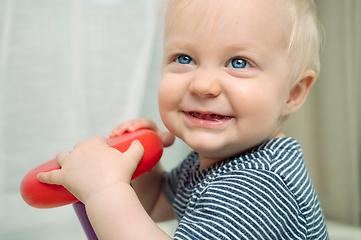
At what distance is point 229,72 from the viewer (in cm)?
60

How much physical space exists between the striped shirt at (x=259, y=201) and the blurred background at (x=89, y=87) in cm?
45

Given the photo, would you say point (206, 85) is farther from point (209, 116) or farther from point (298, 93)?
point (298, 93)

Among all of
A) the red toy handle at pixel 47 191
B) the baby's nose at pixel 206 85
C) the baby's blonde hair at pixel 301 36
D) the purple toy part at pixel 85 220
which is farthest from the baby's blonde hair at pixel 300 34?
the purple toy part at pixel 85 220

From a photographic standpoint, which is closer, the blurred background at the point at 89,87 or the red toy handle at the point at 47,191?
the red toy handle at the point at 47,191

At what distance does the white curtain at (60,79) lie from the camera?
978 millimetres

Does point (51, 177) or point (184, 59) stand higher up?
point (184, 59)

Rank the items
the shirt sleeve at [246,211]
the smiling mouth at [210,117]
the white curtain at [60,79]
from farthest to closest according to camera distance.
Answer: the white curtain at [60,79]
the smiling mouth at [210,117]
the shirt sleeve at [246,211]

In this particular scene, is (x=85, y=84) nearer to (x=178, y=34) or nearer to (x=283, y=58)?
(x=178, y=34)

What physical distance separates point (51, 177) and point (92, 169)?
78 mm

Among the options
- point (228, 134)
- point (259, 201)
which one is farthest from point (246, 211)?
point (228, 134)

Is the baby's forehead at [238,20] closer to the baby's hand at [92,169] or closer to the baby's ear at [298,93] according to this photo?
the baby's ear at [298,93]

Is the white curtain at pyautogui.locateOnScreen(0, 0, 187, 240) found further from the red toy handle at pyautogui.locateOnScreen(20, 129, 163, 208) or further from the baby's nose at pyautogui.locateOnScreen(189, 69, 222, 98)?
the baby's nose at pyautogui.locateOnScreen(189, 69, 222, 98)

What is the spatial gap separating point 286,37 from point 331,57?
866mm

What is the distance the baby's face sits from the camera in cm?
58
